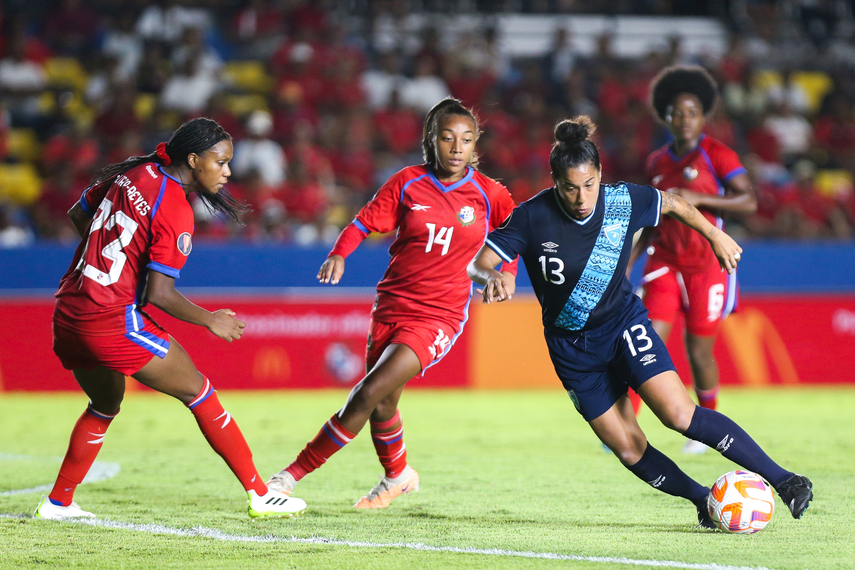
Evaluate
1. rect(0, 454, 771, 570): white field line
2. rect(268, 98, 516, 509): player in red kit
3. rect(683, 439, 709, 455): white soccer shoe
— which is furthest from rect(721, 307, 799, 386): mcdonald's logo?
rect(0, 454, 771, 570): white field line

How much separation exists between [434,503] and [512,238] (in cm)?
159

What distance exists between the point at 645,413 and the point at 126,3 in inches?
379

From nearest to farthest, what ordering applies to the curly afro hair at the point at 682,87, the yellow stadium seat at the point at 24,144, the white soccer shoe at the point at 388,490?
the white soccer shoe at the point at 388,490, the curly afro hair at the point at 682,87, the yellow stadium seat at the point at 24,144

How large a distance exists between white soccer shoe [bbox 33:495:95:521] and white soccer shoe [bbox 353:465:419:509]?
139 cm

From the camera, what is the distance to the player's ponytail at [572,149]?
4426 millimetres

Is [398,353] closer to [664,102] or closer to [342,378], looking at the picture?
[664,102]

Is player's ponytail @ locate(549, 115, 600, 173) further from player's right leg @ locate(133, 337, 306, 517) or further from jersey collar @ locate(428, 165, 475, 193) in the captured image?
player's right leg @ locate(133, 337, 306, 517)

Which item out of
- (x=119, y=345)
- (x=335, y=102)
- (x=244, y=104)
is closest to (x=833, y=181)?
(x=335, y=102)

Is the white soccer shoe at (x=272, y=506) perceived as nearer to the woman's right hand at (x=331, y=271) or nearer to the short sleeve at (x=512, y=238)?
the woman's right hand at (x=331, y=271)

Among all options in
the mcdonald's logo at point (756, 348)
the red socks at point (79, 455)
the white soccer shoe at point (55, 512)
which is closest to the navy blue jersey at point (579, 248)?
the red socks at point (79, 455)

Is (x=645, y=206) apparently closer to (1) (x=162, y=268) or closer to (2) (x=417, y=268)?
(2) (x=417, y=268)

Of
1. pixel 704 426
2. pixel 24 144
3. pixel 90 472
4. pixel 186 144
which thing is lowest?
pixel 90 472

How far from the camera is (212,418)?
4773 mm

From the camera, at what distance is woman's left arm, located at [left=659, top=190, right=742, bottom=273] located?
15.1ft
